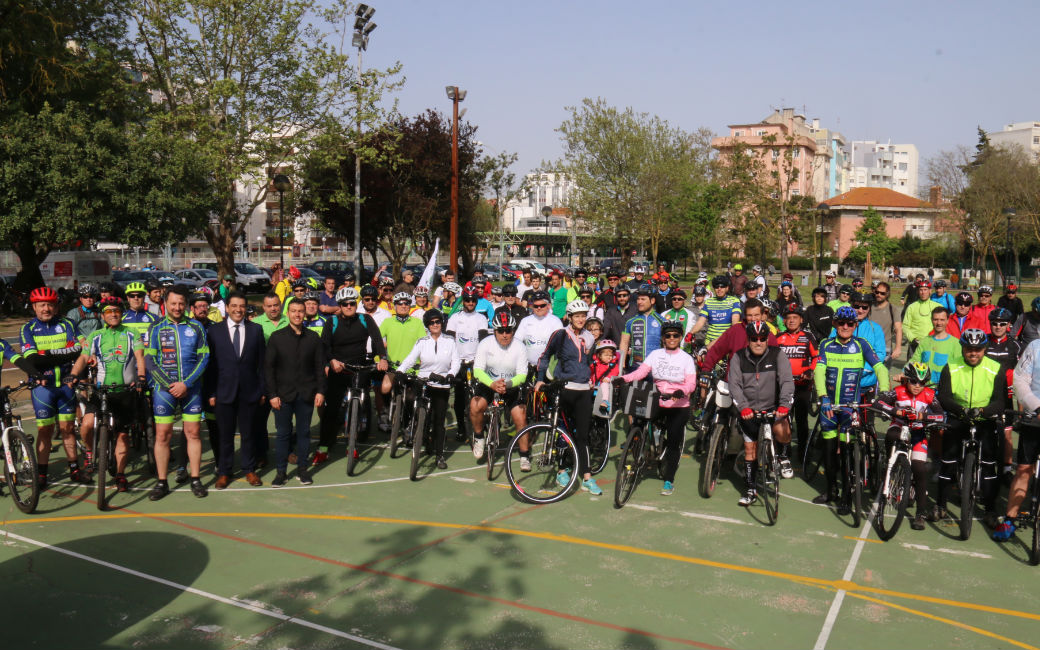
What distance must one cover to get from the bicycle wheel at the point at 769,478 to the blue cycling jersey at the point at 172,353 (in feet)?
18.0

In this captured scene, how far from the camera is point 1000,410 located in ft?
23.1

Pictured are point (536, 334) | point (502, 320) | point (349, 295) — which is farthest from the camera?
point (536, 334)

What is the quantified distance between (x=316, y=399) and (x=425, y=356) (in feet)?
4.32

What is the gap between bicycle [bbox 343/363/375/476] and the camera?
8.84m

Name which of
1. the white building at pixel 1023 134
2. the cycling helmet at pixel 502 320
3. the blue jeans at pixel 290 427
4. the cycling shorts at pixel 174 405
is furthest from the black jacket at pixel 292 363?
the white building at pixel 1023 134

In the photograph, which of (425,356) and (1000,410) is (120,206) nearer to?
(425,356)

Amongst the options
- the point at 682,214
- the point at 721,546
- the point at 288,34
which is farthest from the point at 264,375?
the point at 682,214

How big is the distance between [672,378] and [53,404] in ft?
20.0

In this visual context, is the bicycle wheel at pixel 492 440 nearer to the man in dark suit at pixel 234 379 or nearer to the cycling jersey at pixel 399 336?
the cycling jersey at pixel 399 336

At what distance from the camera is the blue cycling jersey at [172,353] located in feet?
25.6

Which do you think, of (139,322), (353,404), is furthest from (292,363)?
(139,322)

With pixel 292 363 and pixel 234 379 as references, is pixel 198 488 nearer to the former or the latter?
pixel 234 379

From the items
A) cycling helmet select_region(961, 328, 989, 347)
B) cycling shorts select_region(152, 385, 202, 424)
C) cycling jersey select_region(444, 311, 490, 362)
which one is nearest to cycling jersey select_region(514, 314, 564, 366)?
cycling jersey select_region(444, 311, 490, 362)

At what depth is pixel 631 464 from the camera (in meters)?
7.95
